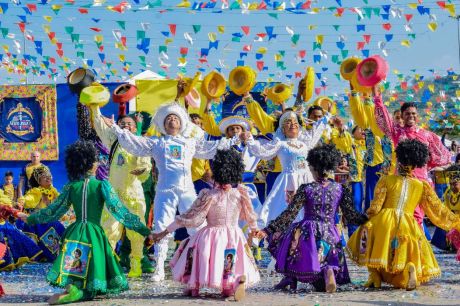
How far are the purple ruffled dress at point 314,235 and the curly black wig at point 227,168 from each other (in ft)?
1.78

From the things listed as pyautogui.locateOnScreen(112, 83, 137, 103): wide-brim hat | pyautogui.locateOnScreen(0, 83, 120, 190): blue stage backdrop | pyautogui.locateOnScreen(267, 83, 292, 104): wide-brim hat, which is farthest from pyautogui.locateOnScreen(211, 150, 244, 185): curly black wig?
pyautogui.locateOnScreen(0, 83, 120, 190): blue stage backdrop

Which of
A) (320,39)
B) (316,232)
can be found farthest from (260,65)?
(316,232)

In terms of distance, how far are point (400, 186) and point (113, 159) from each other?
10.5ft

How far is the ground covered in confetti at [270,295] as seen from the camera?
20.2 ft

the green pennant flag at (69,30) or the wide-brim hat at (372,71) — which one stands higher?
the green pennant flag at (69,30)

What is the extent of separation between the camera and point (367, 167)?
10.5 metres

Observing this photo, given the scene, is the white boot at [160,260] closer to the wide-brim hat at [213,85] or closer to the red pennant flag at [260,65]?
the wide-brim hat at [213,85]

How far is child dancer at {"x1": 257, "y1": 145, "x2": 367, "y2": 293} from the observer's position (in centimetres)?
656

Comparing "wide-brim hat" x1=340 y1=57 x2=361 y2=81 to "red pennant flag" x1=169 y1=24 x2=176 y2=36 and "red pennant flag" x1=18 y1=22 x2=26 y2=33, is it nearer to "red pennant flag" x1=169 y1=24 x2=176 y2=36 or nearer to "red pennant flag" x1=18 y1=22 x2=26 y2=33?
"red pennant flag" x1=169 y1=24 x2=176 y2=36

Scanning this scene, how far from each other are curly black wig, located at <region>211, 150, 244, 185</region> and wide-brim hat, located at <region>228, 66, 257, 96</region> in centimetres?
278

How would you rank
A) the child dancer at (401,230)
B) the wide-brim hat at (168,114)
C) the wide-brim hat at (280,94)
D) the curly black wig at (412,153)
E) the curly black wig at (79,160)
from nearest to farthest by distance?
1. the curly black wig at (79,160)
2. the child dancer at (401,230)
3. the curly black wig at (412,153)
4. the wide-brim hat at (168,114)
5. the wide-brim hat at (280,94)

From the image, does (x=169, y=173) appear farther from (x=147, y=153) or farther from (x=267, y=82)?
(x=267, y=82)

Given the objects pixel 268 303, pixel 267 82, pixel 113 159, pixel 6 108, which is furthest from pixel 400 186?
pixel 6 108

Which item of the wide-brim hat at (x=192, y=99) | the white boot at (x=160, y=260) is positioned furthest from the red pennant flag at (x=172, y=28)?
the white boot at (x=160, y=260)
